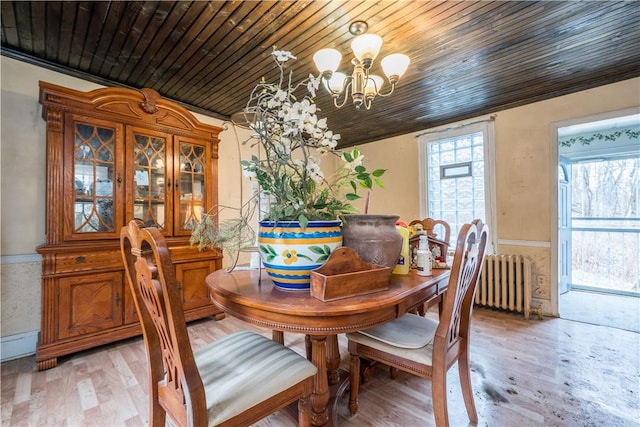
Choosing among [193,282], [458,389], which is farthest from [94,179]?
[458,389]

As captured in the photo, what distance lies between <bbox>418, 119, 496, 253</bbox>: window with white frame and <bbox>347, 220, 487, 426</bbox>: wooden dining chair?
232 cm

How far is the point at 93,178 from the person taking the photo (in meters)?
2.25

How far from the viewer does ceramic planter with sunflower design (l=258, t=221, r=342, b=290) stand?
3.67 ft

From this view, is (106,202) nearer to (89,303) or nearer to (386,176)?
(89,303)

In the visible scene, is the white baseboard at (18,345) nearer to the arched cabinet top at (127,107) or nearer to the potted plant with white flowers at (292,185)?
the arched cabinet top at (127,107)

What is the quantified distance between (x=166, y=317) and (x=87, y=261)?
1.93 metres

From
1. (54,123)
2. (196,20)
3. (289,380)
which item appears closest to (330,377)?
(289,380)

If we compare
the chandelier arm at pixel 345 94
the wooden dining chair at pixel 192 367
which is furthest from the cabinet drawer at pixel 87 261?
the chandelier arm at pixel 345 94

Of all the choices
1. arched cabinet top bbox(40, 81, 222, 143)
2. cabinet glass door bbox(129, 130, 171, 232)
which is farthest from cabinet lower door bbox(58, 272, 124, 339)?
arched cabinet top bbox(40, 81, 222, 143)

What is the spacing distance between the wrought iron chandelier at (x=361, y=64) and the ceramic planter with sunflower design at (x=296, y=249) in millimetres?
943

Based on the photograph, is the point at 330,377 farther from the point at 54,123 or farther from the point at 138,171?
the point at 54,123

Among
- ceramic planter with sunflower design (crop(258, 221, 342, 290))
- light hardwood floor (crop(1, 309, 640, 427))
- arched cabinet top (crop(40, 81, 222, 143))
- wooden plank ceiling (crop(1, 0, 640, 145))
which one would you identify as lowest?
light hardwood floor (crop(1, 309, 640, 427))

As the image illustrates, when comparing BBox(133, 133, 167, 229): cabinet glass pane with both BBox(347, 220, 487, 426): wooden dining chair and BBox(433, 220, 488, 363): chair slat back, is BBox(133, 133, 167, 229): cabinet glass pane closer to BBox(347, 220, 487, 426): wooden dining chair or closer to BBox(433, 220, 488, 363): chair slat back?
BBox(347, 220, 487, 426): wooden dining chair

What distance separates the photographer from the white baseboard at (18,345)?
2.09 m
